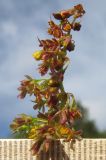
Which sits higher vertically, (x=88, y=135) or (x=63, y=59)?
(x=88, y=135)

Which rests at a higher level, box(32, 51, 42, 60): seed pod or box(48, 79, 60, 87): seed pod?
box(32, 51, 42, 60): seed pod

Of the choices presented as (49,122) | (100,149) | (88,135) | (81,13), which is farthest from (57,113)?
(88,135)

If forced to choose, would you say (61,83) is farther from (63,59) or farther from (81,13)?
(81,13)

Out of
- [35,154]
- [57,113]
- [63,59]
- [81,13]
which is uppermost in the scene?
[81,13]

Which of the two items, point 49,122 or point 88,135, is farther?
point 88,135

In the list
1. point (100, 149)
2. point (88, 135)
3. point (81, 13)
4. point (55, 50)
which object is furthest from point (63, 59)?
point (88, 135)

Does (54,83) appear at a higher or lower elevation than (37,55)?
lower

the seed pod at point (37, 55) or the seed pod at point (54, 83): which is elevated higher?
the seed pod at point (37, 55)
